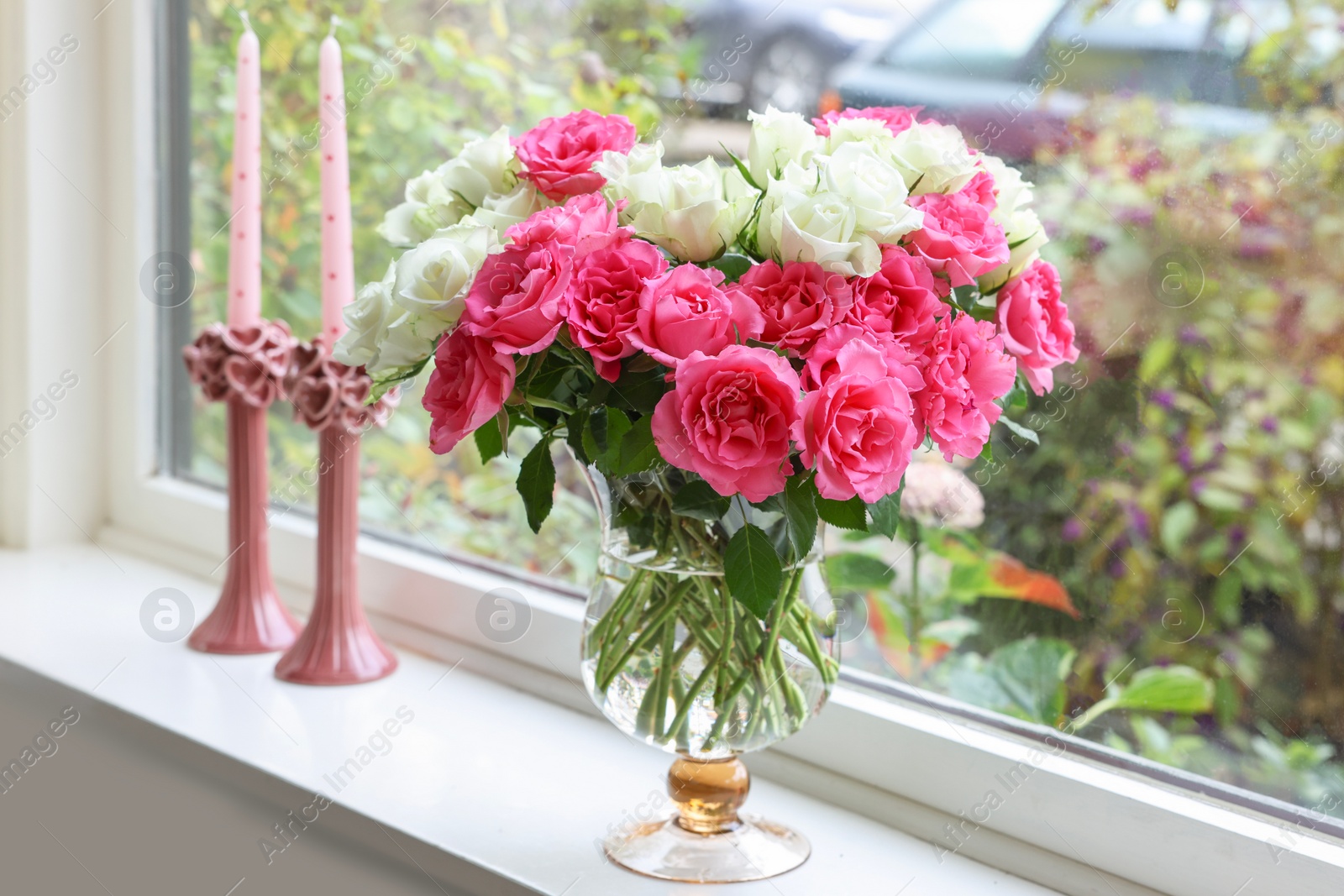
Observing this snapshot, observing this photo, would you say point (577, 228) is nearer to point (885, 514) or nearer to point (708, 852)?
point (885, 514)

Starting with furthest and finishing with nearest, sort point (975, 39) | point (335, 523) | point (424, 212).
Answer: point (335, 523) < point (975, 39) < point (424, 212)

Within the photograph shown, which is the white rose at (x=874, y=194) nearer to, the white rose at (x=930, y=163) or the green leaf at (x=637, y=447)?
the white rose at (x=930, y=163)

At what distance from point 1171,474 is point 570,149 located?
1.57 feet

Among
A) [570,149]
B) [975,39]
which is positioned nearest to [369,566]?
[570,149]

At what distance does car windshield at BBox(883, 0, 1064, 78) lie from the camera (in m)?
0.88

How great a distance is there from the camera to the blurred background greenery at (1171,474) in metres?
0.78

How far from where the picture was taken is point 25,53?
1.33 metres

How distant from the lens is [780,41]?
1.00 m

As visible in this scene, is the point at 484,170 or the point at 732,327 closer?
the point at 732,327

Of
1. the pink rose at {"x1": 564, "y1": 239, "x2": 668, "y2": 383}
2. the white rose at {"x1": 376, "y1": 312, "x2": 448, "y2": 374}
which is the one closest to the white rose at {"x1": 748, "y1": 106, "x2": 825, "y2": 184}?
the pink rose at {"x1": 564, "y1": 239, "x2": 668, "y2": 383}

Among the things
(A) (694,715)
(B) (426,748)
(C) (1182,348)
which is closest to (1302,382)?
(C) (1182,348)

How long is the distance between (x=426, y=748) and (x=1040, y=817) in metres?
0.50

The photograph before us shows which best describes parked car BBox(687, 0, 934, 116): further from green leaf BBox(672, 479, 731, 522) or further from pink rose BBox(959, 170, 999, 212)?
green leaf BBox(672, 479, 731, 522)

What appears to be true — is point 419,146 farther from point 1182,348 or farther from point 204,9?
point 1182,348
